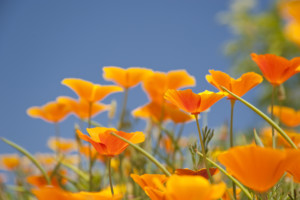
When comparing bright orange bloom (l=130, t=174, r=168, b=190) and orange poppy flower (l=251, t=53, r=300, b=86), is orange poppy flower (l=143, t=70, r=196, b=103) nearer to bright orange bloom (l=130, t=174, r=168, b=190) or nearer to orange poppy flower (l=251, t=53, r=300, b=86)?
orange poppy flower (l=251, t=53, r=300, b=86)

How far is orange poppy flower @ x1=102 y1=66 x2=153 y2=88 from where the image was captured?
721mm

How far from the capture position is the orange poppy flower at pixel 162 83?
30.5 inches

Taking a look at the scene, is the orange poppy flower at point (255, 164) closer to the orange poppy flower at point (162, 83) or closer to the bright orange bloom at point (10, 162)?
the orange poppy flower at point (162, 83)

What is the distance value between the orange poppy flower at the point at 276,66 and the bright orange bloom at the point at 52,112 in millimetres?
492

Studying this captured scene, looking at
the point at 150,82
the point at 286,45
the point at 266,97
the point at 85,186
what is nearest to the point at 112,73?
the point at 150,82

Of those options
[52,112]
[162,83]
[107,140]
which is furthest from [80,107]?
[107,140]

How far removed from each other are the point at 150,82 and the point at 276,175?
501 mm

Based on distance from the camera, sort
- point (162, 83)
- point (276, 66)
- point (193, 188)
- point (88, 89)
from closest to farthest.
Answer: point (193, 188) < point (276, 66) < point (88, 89) < point (162, 83)

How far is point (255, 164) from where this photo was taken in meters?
0.29

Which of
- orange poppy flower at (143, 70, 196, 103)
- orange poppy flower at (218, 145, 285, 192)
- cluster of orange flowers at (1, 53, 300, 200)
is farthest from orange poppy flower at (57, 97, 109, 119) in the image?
orange poppy flower at (218, 145, 285, 192)

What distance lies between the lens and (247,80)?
0.44 m

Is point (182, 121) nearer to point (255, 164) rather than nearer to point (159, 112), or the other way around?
point (159, 112)

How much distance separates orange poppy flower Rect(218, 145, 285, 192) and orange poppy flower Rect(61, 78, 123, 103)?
16.4 inches

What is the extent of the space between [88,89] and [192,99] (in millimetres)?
325
